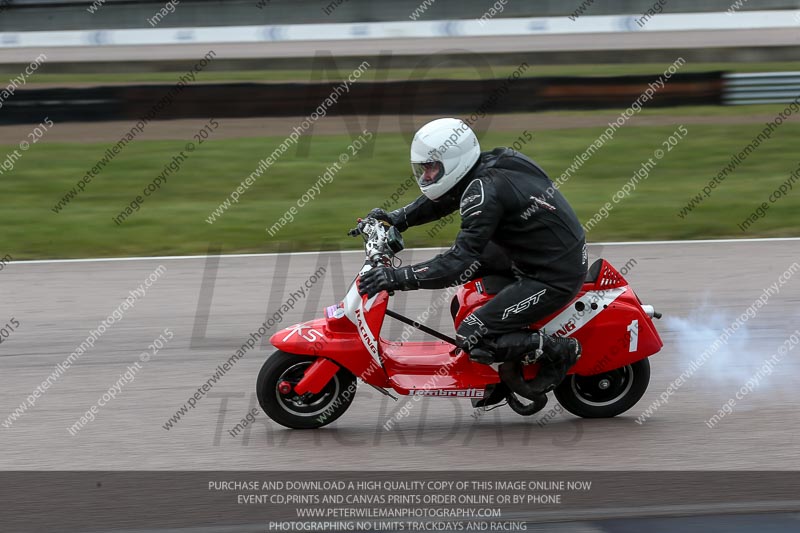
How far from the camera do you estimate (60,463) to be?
19.7ft

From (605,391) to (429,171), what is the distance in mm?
1874

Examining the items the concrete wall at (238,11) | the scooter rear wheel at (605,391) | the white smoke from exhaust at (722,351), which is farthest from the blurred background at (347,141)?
the scooter rear wheel at (605,391)

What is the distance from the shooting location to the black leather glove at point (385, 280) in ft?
19.1

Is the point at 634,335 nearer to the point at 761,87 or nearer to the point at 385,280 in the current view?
the point at 385,280

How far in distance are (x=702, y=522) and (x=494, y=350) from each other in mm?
1658

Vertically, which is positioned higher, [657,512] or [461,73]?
[461,73]

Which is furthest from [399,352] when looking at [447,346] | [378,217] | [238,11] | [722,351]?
[238,11]

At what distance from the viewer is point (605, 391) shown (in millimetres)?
6672


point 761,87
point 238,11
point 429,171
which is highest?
point 238,11

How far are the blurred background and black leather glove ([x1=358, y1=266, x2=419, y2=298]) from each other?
573 cm

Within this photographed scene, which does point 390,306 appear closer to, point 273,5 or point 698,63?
point 698,63

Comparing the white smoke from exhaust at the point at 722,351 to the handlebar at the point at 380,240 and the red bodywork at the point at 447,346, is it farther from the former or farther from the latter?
the handlebar at the point at 380,240

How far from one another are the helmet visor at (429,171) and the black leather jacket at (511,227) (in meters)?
0.15

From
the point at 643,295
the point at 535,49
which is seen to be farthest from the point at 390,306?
the point at 535,49
